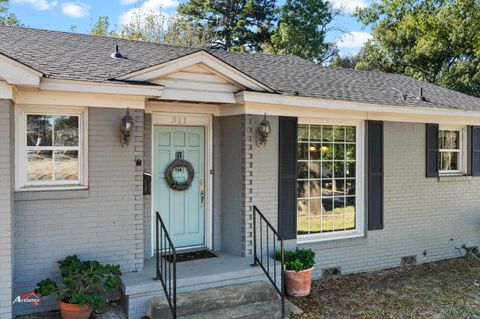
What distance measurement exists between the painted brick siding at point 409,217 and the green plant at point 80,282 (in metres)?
3.48

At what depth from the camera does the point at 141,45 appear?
7844 mm

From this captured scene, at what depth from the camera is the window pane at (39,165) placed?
523cm

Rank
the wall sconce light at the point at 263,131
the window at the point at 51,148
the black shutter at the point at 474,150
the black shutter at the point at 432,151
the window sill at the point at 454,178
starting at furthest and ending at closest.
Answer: the black shutter at the point at 474,150
the window sill at the point at 454,178
the black shutter at the point at 432,151
the wall sconce light at the point at 263,131
the window at the point at 51,148

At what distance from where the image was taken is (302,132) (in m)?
7.03

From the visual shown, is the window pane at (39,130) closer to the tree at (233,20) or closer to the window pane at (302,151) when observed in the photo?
the window pane at (302,151)

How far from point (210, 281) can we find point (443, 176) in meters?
5.41

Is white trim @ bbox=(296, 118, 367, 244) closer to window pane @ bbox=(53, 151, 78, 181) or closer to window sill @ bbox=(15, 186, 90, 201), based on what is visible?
window sill @ bbox=(15, 186, 90, 201)

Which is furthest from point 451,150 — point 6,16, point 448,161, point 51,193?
point 6,16

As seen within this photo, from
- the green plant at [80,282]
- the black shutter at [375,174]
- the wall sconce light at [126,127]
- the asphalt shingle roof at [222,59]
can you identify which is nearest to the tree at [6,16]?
the asphalt shingle roof at [222,59]

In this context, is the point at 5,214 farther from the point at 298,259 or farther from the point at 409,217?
the point at 409,217

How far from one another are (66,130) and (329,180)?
4.31 metres

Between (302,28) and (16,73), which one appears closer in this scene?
(16,73)

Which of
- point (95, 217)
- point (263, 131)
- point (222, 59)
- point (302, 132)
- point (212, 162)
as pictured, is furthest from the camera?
point (302, 132)

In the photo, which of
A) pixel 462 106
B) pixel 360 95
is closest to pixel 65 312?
pixel 360 95
